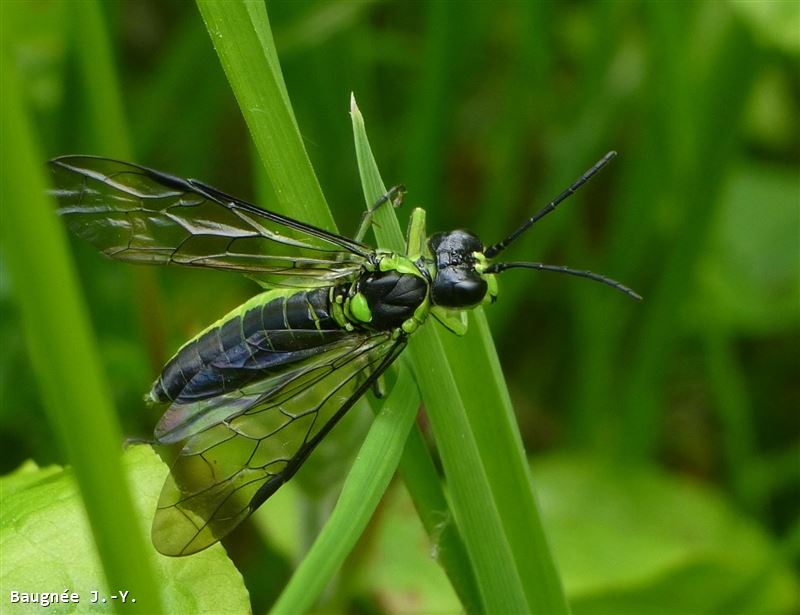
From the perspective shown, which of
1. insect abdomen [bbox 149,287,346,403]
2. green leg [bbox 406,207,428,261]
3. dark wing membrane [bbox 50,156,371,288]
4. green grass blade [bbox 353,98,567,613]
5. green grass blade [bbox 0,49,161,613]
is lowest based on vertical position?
green grass blade [bbox 353,98,567,613]

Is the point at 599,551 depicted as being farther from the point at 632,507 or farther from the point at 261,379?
the point at 261,379

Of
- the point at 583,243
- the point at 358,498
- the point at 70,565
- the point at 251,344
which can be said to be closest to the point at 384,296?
the point at 251,344

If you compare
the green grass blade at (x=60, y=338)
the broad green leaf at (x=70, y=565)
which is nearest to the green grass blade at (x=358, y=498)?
the broad green leaf at (x=70, y=565)

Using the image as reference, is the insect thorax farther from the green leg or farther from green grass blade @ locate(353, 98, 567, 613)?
green grass blade @ locate(353, 98, 567, 613)

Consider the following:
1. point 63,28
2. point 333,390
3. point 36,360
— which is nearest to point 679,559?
point 333,390

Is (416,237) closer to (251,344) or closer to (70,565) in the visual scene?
(251,344)

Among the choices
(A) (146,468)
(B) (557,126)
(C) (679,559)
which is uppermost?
(B) (557,126)

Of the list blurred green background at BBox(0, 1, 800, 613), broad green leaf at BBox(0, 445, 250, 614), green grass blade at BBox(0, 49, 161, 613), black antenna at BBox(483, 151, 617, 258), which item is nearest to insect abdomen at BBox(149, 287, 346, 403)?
black antenna at BBox(483, 151, 617, 258)
